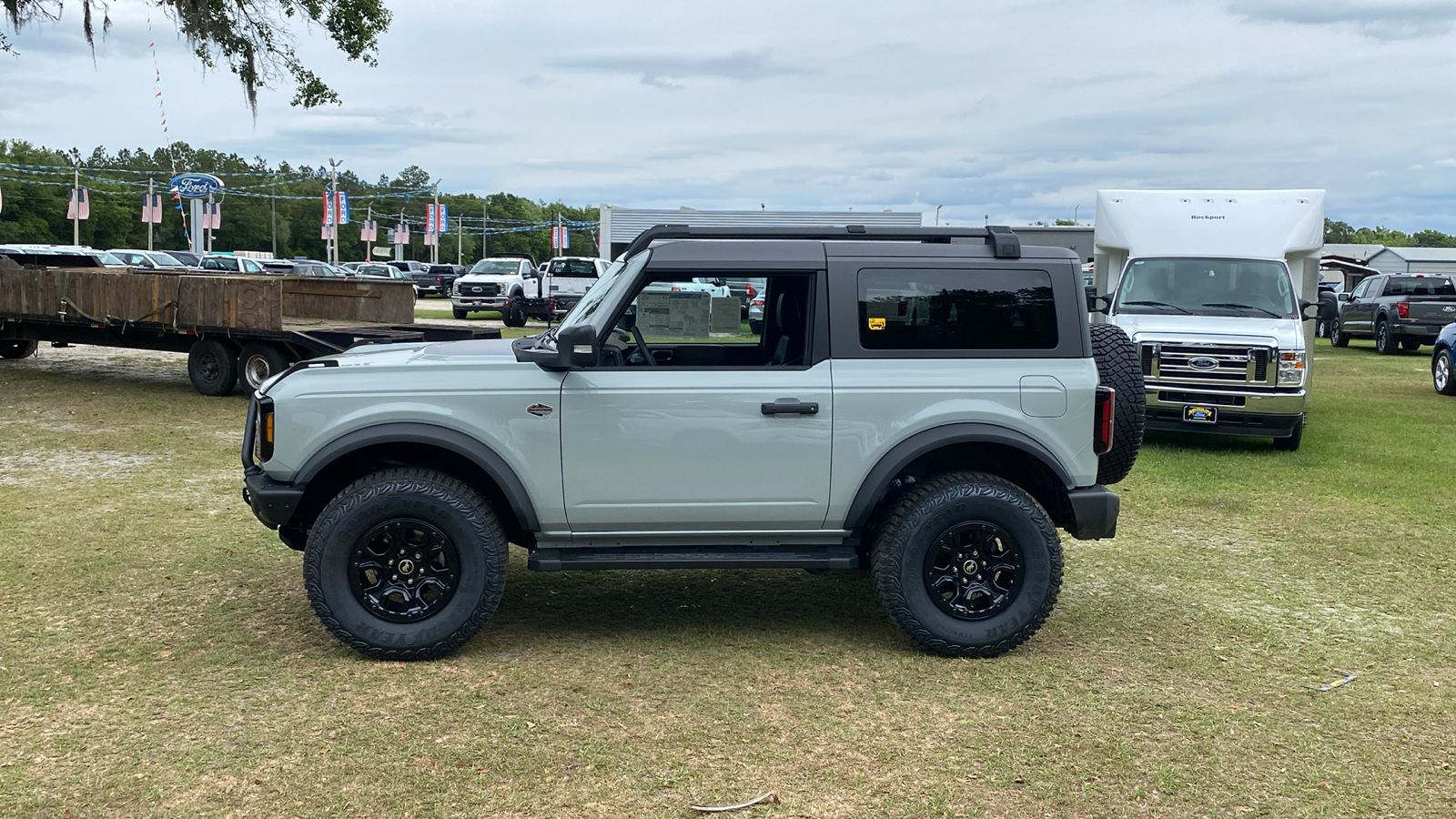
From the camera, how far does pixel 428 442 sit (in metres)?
5.05

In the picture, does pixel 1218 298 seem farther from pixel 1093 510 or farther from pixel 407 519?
pixel 407 519

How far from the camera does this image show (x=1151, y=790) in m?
4.03

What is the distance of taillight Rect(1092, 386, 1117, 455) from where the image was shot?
208 inches

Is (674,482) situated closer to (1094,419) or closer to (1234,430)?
(1094,419)

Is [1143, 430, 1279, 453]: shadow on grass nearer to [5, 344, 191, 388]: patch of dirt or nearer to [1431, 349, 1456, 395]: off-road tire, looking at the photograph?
[1431, 349, 1456, 395]: off-road tire

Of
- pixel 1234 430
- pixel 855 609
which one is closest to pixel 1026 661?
pixel 855 609

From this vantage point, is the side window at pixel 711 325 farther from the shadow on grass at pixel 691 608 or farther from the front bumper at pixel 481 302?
the front bumper at pixel 481 302

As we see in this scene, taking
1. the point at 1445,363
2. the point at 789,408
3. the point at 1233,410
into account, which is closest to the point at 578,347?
the point at 789,408

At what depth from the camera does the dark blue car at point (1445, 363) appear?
54.0 ft

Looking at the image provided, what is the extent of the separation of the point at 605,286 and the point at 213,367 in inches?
420

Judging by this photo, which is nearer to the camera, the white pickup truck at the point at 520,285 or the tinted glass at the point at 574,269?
the white pickup truck at the point at 520,285

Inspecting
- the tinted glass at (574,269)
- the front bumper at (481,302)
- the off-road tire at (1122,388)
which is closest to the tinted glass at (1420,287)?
the tinted glass at (574,269)

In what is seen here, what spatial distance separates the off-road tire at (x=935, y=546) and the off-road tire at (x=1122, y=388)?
711mm

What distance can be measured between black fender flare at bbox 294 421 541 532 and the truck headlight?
823 centimetres
